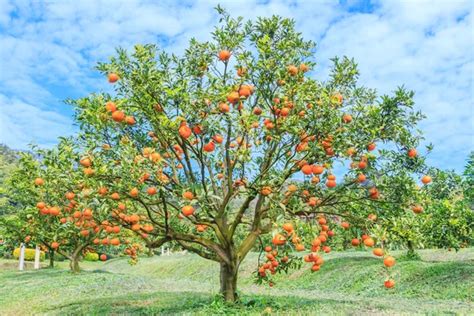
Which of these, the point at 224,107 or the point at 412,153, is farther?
the point at 412,153

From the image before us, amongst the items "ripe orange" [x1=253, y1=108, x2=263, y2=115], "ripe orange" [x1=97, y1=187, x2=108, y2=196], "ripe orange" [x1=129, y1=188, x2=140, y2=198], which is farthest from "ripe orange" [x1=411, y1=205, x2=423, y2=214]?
"ripe orange" [x1=97, y1=187, x2=108, y2=196]

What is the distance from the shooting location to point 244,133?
11234mm

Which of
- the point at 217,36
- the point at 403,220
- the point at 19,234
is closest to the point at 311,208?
the point at 403,220

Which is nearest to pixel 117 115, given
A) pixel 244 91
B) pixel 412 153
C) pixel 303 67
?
pixel 244 91

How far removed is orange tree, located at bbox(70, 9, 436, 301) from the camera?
1048cm

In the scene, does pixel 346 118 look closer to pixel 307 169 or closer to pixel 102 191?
pixel 307 169

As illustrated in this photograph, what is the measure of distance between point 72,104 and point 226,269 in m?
6.28

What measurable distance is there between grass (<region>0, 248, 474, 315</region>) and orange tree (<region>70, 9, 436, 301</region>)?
228 cm

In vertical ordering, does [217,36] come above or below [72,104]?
above

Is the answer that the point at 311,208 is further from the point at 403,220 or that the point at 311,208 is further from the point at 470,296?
the point at 470,296

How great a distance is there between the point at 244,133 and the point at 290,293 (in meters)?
15.1

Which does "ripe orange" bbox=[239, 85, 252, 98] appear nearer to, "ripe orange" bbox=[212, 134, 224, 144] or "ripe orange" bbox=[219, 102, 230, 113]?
"ripe orange" bbox=[219, 102, 230, 113]

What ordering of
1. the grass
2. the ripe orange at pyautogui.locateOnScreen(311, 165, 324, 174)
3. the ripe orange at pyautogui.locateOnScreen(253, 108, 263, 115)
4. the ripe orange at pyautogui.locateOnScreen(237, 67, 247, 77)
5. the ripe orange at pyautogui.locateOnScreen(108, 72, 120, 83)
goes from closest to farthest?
the ripe orange at pyautogui.locateOnScreen(311, 165, 324, 174) → the ripe orange at pyautogui.locateOnScreen(108, 72, 120, 83) → the ripe orange at pyautogui.locateOnScreen(253, 108, 263, 115) → the ripe orange at pyautogui.locateOnScreen(237, 67, 247, 77) → the grass

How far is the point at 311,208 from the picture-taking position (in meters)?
12.5
